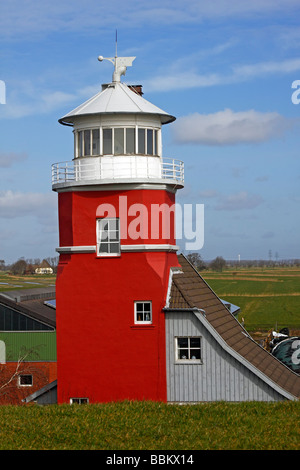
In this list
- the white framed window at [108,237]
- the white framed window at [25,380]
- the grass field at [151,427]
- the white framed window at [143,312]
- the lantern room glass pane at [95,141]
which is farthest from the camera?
the white framed window at [25,380]

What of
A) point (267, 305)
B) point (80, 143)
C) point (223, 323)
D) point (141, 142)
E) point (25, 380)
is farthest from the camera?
point (267, 305)

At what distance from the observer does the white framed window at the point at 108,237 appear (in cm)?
2609

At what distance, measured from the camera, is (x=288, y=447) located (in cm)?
1520

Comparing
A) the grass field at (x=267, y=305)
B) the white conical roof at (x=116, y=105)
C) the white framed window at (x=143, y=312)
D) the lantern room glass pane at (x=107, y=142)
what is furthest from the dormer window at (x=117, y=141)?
the grass field at (x=267, y=305)

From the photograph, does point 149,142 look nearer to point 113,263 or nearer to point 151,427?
point 113,263

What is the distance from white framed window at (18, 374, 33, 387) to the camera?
37322mm

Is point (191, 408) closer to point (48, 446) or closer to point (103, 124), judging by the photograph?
point (48, 446)

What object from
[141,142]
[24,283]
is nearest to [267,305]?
[24,283]

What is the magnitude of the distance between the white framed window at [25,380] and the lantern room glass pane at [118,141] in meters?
16.9

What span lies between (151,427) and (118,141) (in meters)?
12.6

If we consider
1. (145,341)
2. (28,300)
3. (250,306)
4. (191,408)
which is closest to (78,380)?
(145,341)

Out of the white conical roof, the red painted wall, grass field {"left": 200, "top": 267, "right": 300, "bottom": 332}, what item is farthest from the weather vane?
grass field {"left": 200, "top": 267, "right": 300, "bottom": 332}

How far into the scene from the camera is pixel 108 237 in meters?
26.2

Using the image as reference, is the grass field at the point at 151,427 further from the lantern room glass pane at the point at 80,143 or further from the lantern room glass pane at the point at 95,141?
the lantern room glass pane at the point at 80,143
